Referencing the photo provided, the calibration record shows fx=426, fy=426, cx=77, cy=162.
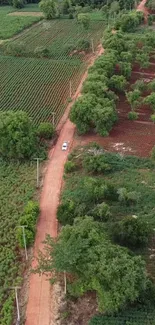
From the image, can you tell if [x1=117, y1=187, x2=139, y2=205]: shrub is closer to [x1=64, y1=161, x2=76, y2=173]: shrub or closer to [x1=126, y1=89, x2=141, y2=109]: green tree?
[x1=64, y1=161, x2=76, y2=173]: shrub

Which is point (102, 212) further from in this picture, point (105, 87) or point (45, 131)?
point (105, 87)

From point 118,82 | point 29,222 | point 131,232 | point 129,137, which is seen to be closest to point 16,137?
point 29,222

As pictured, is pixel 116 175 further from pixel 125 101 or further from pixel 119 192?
pixel 125 101

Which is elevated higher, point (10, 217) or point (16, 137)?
point (16, 137)

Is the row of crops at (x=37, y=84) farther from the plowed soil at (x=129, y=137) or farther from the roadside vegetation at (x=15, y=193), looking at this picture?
the roadside vegetation at (x=15, y=193)

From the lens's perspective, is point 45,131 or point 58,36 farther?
point 58,36

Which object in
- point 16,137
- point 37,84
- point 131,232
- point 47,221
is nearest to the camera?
point 131,232

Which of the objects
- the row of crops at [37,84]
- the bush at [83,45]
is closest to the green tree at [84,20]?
the bush at [83,45]

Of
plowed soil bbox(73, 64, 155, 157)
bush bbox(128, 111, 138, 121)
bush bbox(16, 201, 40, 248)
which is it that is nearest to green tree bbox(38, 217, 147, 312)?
bush bbox(16, 201, 40, 248)
